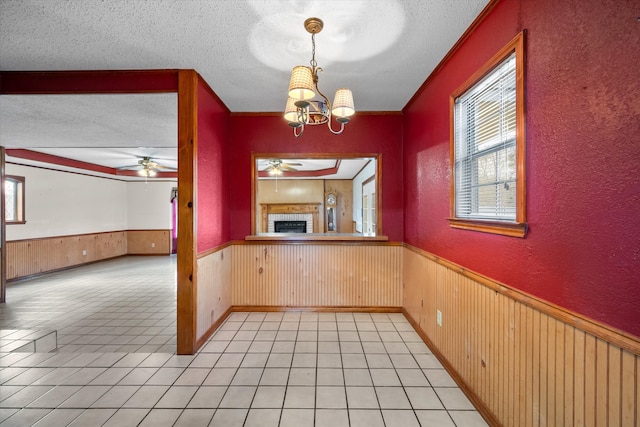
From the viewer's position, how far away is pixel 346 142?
11.6ft

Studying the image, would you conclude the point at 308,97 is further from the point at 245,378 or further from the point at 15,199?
the point at 15,199

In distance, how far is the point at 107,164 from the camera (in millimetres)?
6684

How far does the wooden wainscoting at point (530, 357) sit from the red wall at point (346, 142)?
4.40 ft

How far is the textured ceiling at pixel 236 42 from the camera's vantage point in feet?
5.61

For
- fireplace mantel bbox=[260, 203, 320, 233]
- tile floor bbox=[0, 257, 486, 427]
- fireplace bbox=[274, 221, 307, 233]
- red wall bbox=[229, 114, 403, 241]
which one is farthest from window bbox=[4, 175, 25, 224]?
fireplace bbox=[274, 221, 307, 233]

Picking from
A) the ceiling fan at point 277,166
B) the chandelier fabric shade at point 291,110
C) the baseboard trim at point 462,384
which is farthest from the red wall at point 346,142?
the ceiling fan at point 277,166

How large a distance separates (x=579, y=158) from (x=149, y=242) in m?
9.33

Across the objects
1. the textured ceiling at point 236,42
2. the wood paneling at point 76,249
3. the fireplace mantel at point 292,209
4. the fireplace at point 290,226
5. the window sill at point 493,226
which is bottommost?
the wood paneling at point 76,249

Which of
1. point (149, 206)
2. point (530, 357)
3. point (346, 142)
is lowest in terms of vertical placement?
point (530, 357)

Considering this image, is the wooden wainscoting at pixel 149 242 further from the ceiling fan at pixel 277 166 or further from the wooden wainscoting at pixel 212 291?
the wooden wainscoting at pixel 212 291

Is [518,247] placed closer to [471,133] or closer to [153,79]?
[471,133]

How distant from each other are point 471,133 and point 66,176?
8.13 meters

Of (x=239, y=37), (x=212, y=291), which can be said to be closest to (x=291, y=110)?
(x=239, y=37)

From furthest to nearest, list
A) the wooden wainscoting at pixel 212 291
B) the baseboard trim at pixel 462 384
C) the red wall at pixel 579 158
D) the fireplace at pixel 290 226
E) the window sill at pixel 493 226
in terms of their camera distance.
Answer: the fireplace at pixel 290 226, the wooden wainscoting at pixel 212 291, the baseboard trim at pixel 462 384, the window sill at pixel 493 226, the red wall at pixel 579 158
